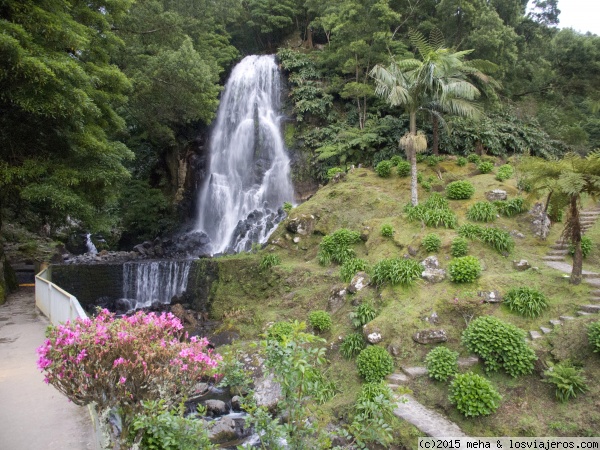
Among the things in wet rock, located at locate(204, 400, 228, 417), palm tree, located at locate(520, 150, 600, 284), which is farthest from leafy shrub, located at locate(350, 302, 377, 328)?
palm tree, located at locate(520, 150, 600, 284)

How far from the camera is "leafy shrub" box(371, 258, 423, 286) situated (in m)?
8.98

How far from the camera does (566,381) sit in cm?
604

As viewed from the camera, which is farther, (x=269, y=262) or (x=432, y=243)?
(x=269, y=262)

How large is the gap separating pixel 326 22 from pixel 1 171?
1631 cm

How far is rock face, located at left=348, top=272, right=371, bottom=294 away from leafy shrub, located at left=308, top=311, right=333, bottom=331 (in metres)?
0.93

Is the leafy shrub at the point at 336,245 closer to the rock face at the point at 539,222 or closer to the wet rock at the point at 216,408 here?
the rock face at the point at 539,222

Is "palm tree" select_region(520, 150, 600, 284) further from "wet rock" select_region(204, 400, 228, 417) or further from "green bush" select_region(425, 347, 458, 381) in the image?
"wet rock" select_region(204, 400, 228, 417)

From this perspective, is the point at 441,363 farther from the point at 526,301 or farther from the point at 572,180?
the point at 572,180

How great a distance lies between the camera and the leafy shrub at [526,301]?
293 inches

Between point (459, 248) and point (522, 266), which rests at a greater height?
point (459, 248)

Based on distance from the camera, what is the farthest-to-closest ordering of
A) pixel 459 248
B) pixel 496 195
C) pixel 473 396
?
pixel 496 195 → pixel 459 248 → pixel 473 396

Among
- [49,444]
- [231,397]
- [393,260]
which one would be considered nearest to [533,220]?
[393,260]

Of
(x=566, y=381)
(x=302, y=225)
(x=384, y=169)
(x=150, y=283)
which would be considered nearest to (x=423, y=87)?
(x=384, y=169)

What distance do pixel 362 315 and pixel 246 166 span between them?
14.1 meters
